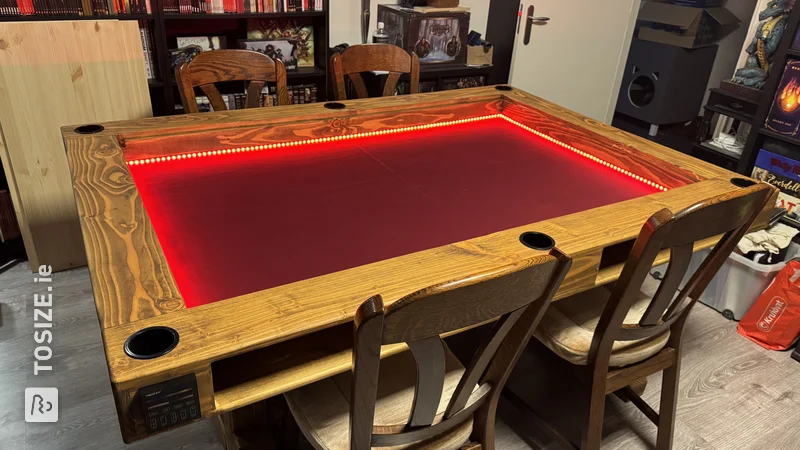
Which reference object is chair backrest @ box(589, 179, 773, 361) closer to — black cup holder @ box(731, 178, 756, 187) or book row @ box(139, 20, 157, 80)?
black cup holder @ box(731, 178, 756, 187)

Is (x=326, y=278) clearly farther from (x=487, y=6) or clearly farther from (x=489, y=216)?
(x=487, y=6)

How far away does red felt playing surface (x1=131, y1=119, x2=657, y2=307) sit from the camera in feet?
4.31

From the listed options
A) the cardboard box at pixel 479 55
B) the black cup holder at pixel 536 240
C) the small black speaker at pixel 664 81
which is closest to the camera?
the black cup holder at pixel 536 240

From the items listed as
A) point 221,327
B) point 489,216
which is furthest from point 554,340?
point 221,327

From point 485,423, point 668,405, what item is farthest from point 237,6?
point 668,405

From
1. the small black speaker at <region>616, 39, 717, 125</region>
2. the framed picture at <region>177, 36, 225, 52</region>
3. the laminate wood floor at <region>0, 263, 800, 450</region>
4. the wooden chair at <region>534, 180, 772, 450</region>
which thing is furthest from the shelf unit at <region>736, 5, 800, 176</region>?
the framed picture at <region>177, 36, 225, 52</region>

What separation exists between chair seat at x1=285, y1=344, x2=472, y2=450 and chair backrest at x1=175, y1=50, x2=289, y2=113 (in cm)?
128

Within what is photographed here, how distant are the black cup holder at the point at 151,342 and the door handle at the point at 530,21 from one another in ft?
11.0

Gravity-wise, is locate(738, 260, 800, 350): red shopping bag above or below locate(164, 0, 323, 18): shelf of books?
below

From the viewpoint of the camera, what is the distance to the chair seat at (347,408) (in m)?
1.21

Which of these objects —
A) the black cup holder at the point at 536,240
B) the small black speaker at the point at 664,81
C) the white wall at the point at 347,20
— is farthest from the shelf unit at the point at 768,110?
the black cup holder at the point at 536,240

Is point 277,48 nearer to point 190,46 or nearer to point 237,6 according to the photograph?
point 237,6

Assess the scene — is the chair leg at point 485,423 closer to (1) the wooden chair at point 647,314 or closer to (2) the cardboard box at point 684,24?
(1) the wooden chair at point 647,314

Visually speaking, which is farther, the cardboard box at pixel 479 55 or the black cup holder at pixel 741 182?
the cardboard box at pixel 479 55
